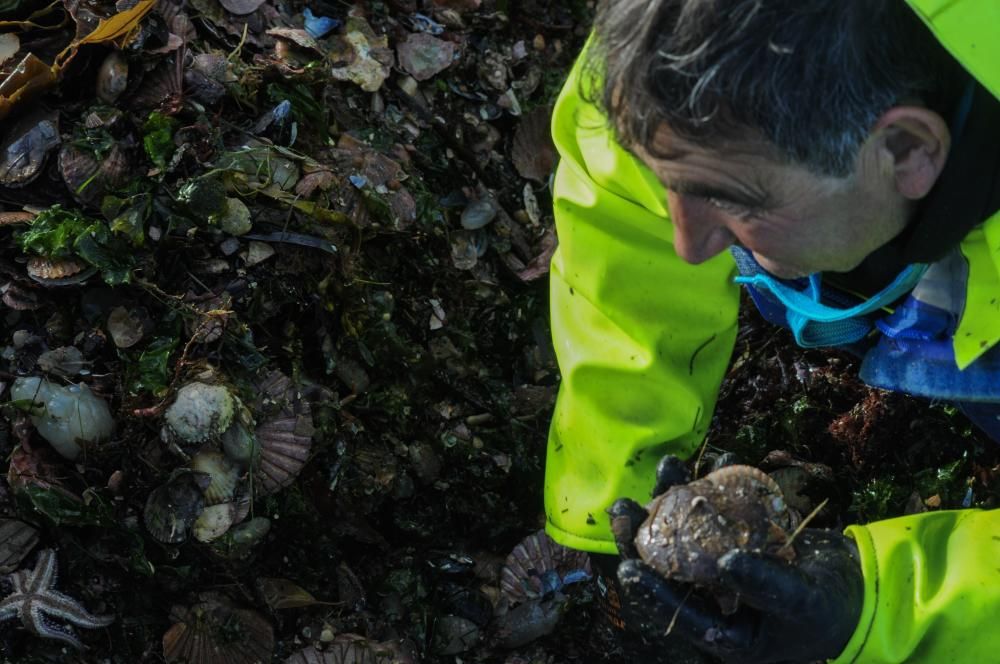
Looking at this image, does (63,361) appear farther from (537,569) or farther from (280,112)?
(537,569)

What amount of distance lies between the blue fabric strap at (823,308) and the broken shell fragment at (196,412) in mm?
1190

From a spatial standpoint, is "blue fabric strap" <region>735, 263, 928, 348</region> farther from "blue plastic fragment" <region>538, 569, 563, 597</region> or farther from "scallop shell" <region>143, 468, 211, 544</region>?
"scallop shell" <region>143, 468, 211, 544</region>

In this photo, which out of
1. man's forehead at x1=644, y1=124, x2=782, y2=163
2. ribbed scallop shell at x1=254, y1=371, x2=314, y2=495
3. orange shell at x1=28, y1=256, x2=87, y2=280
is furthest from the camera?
ribbed scallop shell at x1=254, y1=371, x2=314, y2=495

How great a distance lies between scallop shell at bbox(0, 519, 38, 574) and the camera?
227 centimetres

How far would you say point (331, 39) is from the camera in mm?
2896

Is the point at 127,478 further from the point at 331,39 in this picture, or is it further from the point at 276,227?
the point at 331,39

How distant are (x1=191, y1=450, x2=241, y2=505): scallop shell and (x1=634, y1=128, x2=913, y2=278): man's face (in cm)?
119

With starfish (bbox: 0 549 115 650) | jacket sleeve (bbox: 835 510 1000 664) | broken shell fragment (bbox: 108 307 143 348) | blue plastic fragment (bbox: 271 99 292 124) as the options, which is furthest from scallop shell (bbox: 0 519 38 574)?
jacket sleeve (bbox: 835 510 1000 664)

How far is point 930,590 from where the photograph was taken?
194 cm

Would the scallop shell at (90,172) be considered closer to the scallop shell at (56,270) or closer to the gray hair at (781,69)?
the scallop shell at (56,270)

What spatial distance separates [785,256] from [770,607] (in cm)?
63

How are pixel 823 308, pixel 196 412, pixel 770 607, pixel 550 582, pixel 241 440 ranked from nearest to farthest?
pixel 770 607 < pixel 823 308 < pixel 196 412 < pixel 241 440 < pixel 550 582

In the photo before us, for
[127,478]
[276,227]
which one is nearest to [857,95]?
[276,227]

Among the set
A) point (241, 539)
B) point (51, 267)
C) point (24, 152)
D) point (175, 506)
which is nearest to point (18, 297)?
point (51, 267)
